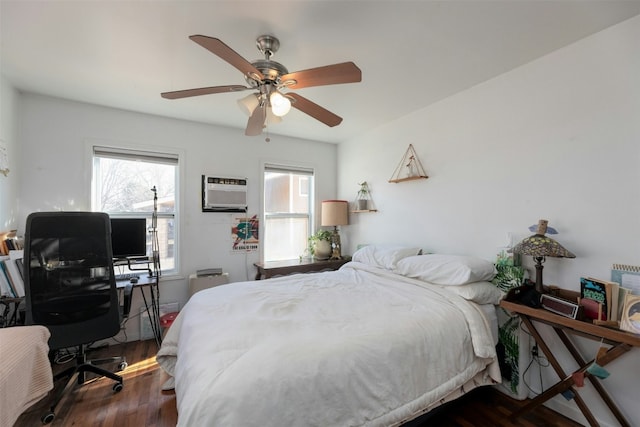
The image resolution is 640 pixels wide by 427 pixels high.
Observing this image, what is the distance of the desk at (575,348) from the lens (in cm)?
134

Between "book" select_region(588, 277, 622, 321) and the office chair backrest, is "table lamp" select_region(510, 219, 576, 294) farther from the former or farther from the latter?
the office chair backrest

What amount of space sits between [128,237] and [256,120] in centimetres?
200

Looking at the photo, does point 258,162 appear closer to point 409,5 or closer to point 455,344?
point 409,5

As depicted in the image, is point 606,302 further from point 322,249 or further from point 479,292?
point 322,249

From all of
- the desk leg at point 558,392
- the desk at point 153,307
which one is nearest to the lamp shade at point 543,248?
the desk leg at point 558,392

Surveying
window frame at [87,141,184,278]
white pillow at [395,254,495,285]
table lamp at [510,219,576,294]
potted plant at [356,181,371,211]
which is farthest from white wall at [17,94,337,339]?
table lamp at [510,219,576,294]

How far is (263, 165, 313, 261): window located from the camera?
387 centimetres

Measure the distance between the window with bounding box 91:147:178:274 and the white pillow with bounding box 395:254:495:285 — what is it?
277 cm

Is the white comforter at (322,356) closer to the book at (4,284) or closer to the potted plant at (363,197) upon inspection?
the book at (4,284)

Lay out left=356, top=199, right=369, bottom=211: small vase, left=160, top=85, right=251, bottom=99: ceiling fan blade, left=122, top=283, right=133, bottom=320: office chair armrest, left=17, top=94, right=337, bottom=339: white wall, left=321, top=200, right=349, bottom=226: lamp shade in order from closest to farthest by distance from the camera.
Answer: left=160, top=85, right=251, bottom=99: ceiling fan blade
left=122, top=283, right=133, bottom=320: office chair armrest
left=17, top=94, right=337, bottom=339: white wall
left=356, top=199, right=369, bottom=211: small vase
left=321, top=200, right=349, bottom=226: lamp shade

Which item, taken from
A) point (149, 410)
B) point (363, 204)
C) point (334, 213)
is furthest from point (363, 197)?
point (149, 410)

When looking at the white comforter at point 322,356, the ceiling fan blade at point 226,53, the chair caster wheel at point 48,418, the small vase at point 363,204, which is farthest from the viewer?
the small vase at point 363,204

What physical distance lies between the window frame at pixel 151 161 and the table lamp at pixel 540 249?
343 centimetres

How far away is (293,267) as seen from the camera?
3.40 meters
